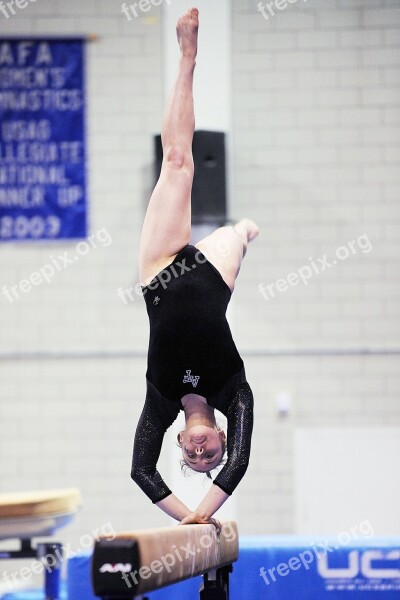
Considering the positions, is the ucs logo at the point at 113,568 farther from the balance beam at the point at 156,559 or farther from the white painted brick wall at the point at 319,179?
the white painted brick wall at the point at 319,179

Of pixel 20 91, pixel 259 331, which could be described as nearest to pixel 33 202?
pixel 20 91

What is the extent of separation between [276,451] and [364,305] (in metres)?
1.35

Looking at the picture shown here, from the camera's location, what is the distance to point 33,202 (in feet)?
24.2

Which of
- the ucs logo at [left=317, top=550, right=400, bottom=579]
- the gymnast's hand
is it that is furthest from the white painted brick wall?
the gymnast's hand

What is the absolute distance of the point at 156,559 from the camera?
120 inches

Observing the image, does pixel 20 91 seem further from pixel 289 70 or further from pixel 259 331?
pixel 259 331

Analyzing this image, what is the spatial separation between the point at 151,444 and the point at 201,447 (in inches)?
10.0

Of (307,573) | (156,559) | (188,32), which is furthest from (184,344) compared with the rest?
(307,573)

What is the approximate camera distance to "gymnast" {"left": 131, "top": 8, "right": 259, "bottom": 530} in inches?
161

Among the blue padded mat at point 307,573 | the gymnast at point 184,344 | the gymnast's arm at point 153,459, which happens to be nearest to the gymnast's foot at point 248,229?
the gymnast at point 184,344

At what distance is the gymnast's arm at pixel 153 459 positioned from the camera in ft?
13.5

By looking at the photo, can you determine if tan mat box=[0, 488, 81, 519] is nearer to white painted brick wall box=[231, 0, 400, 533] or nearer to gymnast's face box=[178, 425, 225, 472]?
gymnast's face box=[178, 425, 225, 472]

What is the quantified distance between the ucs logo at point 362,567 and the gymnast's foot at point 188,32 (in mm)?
2761

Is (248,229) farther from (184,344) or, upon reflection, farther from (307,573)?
(307,573)
